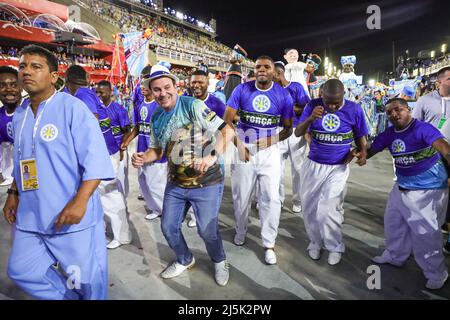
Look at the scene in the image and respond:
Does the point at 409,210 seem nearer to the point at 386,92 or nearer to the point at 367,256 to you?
the point at 367,256

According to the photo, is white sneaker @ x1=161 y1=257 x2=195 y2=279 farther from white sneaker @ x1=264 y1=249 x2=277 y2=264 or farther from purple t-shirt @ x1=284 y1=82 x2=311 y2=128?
purple t-shirt @ x1=284 y1=82 x2=311 y2=128

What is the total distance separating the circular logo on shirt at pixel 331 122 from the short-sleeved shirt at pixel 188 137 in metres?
1.37

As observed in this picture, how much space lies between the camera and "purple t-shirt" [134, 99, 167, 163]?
437cm

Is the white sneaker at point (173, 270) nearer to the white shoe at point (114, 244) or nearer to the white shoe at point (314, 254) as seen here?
the white shoe at point (114, 244)

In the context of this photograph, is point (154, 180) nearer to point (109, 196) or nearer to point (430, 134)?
point (109, 196)

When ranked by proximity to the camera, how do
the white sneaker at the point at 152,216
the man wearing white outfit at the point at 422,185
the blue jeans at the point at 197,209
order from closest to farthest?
the blue jeans at the point at 197,209, the man wearing white outfit at the point at 422,185, the white sneaker at the point at 152,216

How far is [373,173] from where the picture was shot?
7340 millimetres

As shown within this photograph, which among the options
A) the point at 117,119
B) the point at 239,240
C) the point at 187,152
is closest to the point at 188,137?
the point at 187,152

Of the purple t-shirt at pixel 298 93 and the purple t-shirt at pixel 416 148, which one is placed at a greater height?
the purple t-shirt at pixel 298 93

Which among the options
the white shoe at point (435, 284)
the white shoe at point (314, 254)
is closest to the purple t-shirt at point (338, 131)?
the white shoe at point (314, 254)

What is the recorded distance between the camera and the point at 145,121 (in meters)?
4.41

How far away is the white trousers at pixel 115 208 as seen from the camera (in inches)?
148

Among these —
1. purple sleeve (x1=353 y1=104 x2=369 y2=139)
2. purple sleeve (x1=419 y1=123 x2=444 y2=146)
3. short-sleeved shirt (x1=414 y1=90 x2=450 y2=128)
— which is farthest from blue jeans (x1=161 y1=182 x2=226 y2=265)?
short-sleeved shirt (x1=414 y1=90 x2=450 y2=128)
